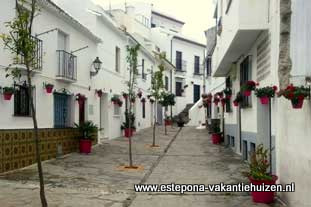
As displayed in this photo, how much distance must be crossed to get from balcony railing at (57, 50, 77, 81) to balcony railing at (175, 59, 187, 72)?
28.0 metres

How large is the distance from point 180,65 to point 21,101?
32.7 meters

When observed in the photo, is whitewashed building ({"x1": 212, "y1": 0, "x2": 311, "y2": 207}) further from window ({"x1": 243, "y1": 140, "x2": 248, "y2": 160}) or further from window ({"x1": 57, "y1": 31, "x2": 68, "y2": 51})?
window ({"x1": 57, "y1": 31, "x2": 68, "y2": 51})

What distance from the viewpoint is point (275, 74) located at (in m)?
8.90

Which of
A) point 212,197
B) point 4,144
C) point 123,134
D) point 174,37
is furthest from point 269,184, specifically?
point 174,37

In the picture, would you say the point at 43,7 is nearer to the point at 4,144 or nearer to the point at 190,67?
the point at 4,144

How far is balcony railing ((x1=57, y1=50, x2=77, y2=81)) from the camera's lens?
14.9m

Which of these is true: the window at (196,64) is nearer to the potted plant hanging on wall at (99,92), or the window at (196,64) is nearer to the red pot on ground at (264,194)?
the potted plant hanging on wall at (99,92)

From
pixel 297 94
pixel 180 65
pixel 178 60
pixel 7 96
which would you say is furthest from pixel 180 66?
pixel 297 94

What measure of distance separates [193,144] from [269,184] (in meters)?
12.9

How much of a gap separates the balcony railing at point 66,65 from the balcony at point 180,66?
27.9m

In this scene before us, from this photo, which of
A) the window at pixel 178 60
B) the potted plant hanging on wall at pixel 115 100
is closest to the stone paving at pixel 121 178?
the potted plant hanging on wall at pixel 115 100


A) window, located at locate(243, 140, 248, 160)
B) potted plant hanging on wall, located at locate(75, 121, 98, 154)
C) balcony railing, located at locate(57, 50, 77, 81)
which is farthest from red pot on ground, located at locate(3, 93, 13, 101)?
window, located at locate(243, 140, 248, 160)

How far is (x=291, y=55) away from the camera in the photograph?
7570 mm

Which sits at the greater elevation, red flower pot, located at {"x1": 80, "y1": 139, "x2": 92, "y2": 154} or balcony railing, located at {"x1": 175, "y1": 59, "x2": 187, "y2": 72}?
balcony railing, located at {"x1": 175, "y1": 59, "x2": 187, "y2": 72}
